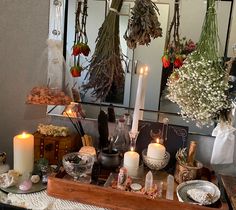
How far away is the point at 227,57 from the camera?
1.21 meters

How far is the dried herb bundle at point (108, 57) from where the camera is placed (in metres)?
1.18

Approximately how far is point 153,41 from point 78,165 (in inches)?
23.5

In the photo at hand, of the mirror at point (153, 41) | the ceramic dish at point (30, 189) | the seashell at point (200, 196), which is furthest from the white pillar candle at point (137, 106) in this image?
the ceramic dish at point (30, 189)

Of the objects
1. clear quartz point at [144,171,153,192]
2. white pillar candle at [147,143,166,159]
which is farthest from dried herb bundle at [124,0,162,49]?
clear quartz point at [144,171,153,192]

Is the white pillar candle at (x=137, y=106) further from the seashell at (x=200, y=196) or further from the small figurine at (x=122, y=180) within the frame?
the seashell at (x=200, y=196)

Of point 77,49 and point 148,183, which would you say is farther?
point 77,49

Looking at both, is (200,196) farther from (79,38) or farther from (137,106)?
(79,38)

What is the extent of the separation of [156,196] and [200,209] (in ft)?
0.51

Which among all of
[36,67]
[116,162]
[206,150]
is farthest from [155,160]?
[36,67]

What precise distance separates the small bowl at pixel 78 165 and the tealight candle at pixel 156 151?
0.24m

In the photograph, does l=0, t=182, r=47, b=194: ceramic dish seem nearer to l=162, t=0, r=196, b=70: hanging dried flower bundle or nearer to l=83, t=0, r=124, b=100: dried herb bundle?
l=83, t=0, r=124, b=100: dried herb bundle

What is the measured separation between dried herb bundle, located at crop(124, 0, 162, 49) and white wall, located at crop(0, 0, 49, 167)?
1.52ft

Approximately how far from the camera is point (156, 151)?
3.96ft

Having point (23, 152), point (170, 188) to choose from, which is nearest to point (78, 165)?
point (23, 152)
